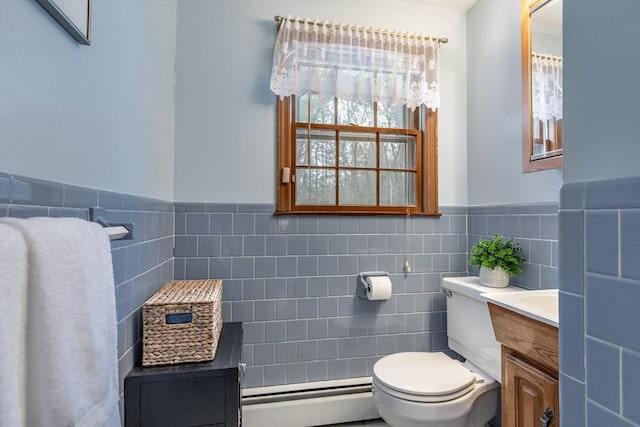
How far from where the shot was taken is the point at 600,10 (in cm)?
52

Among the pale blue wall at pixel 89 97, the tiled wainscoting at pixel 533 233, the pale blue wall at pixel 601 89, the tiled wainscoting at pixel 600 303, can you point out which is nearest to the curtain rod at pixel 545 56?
the tiled wainscoting at pixel 533 233

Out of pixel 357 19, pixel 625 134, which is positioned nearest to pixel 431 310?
pixel 625 134

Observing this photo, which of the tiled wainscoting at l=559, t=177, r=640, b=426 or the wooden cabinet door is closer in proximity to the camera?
the tiled wainscoting at l=559, t=177, r=640, b=426

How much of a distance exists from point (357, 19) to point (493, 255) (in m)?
1.61

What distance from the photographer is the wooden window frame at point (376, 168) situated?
6.16ft

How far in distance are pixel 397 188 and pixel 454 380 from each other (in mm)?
1120

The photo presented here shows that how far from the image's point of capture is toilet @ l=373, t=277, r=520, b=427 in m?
1.36

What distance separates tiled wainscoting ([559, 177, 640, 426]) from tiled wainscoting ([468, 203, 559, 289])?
113cm

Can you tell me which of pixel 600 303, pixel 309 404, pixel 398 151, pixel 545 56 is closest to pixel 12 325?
pixel 600 303

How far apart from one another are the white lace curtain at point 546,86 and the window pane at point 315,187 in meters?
1.12

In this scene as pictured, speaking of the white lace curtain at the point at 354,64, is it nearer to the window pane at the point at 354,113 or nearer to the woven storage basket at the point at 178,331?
the window pane at the point at 354,113

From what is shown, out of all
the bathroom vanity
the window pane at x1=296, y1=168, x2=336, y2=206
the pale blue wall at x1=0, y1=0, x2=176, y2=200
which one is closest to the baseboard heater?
the bathroom vanity

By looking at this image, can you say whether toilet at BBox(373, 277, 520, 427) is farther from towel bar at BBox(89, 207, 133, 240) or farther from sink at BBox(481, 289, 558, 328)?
towel bar at BBox(89, 207, 133, 240)

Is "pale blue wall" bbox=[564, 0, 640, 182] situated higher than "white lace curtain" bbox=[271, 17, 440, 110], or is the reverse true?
"white lace curtain" bbox=[271, 17, 440, 110]
